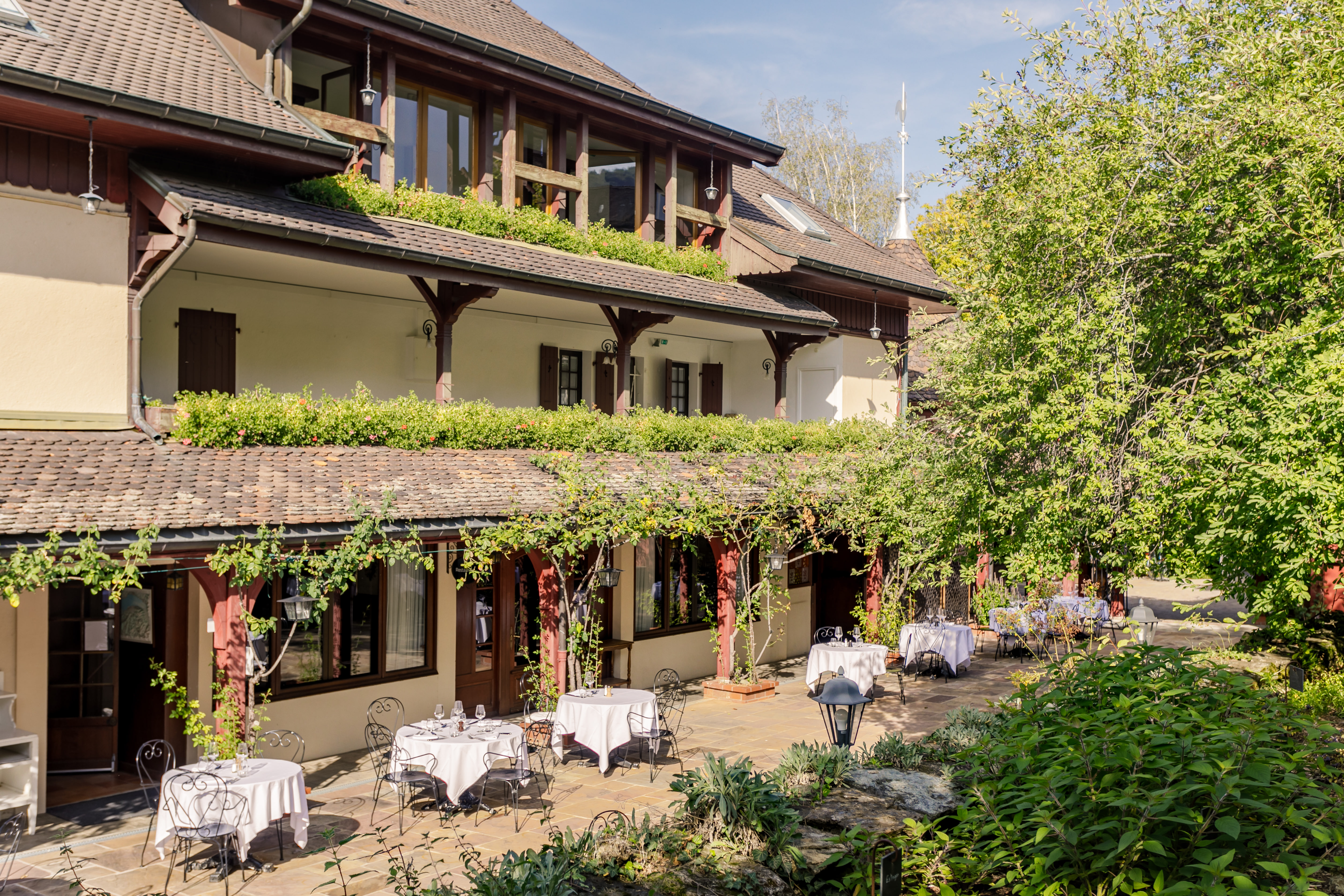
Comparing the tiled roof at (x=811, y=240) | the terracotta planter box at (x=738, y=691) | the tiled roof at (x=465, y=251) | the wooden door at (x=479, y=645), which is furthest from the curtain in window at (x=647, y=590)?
the tiled roof at (x=811, y=240)

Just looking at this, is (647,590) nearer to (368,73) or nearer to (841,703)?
(841,703)

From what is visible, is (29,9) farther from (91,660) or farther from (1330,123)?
(1330,123)

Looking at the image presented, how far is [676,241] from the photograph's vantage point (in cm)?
1742

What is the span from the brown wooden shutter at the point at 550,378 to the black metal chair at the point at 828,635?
5406mm

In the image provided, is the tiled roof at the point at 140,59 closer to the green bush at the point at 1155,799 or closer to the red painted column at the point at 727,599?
the red painted column at the point at 727,599

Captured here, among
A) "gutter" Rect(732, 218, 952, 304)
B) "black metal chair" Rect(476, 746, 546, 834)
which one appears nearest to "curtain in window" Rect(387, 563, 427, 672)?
"black metal chair" Rect(476, 746, 546, 834)

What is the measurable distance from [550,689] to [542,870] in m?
7.00

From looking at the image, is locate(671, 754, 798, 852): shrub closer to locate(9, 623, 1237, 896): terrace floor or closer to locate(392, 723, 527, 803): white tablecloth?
locate(9, 623, 1237, 896): terrace floor

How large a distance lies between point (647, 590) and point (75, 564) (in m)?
9.66

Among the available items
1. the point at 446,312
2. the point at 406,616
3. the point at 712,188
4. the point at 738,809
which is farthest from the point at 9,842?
the point at 712,188

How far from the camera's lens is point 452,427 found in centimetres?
1242

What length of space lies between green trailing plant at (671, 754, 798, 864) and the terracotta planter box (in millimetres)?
8259

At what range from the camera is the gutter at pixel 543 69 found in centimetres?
1255

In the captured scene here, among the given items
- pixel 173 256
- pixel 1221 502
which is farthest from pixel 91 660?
pixel 1221 502
